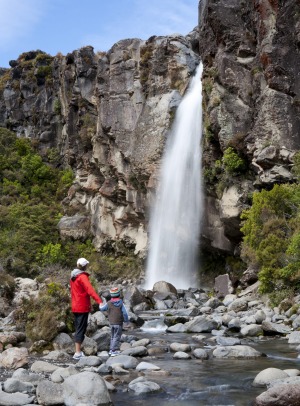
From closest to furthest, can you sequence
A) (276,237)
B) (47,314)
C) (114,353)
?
(114,353) < (47,314) < (276,237)

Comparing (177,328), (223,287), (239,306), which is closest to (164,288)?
(223,287)

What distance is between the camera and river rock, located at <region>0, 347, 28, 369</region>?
10.4 metres

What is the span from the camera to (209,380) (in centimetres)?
905

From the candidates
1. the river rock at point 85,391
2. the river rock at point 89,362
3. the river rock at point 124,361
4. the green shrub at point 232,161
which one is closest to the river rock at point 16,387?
the river rock at point 85,391

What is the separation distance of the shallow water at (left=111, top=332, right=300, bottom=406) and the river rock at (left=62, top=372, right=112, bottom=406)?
30 cm

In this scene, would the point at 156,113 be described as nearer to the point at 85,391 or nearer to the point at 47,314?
the point at 47,314

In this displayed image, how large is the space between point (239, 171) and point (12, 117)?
45.0 metres

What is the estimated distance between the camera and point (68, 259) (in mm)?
43781

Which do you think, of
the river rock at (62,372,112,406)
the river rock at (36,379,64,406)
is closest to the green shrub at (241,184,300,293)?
the river rock at (62,372,112,406)

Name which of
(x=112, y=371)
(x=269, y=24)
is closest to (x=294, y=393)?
(x=112, y=371)

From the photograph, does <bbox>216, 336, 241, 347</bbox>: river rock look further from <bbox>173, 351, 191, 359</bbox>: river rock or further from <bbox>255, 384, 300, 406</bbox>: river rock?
<bbox>255, 384, 300, 406</bbox>: river rock

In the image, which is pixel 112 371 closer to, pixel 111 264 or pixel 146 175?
pixel 146 175

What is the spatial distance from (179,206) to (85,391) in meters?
26.5

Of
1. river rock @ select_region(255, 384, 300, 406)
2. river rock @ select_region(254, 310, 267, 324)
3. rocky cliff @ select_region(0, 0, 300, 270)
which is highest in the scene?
rocky cliff @ select_region(0, 0, 300, 270)
